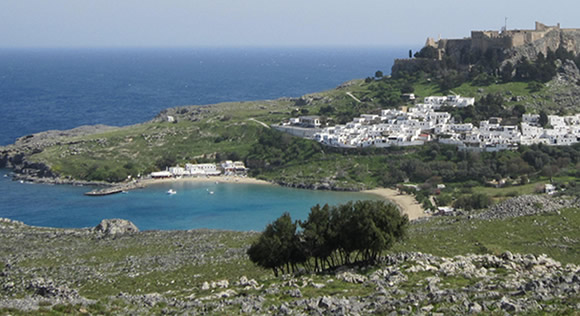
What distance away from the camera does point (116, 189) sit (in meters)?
65.4

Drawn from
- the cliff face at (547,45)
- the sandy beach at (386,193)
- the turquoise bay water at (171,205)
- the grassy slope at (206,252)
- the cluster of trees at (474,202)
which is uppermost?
the cliff face at (547,45)

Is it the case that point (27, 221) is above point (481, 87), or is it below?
below

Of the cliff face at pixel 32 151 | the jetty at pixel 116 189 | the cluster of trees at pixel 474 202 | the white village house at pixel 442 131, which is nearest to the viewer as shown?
the cluster of trees at pixel 474 202

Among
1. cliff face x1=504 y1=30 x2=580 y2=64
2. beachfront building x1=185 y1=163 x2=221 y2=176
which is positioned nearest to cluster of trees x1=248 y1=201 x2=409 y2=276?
beachfront building x1=185 y1=163 x2=221 y2=176

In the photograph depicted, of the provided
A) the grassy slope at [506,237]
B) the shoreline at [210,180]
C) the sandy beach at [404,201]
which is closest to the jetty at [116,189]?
the shoreline at [210,180]

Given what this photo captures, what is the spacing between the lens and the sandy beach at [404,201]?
51094mm

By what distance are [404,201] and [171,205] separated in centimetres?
2046

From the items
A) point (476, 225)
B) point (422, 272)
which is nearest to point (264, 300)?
point (422, 272)

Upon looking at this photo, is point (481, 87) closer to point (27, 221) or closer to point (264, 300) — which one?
point (27, 221)

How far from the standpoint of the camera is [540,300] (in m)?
18.1

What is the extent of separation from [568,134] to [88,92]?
12918 centimetres

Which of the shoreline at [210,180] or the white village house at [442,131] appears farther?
the shoreline at [210,180]

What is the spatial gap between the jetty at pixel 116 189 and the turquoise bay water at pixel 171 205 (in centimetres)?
109

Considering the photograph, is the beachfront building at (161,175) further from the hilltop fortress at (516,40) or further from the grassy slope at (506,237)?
the hilltop fortress at (516,40)
